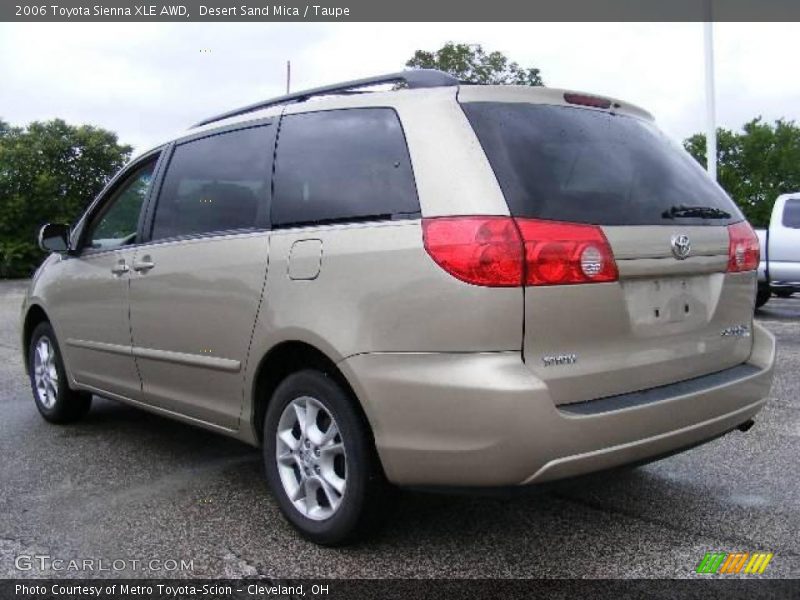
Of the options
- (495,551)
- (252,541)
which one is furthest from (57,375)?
(495,551)

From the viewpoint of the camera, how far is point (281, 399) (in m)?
3.07

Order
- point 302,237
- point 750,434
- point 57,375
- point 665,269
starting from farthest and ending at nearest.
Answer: point 57,375 → point 750,434 → point 302,237 → point 665,269

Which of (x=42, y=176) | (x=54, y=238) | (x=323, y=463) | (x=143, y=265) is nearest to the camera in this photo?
(x=323, y=463)

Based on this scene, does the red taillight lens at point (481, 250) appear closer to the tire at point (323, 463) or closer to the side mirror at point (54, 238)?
the tire at point (323, 463)

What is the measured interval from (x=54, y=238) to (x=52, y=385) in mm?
981

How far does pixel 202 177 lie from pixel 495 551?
7.25 feet

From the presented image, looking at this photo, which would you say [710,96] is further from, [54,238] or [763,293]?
[54,238]

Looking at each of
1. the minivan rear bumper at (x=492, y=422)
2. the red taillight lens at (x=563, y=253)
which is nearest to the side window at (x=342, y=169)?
the red taillight lens at (x=563, y=253)

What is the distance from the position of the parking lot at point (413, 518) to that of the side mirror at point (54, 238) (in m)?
1.18

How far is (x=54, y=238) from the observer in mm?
4754

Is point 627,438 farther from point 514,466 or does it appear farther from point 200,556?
point 200,556

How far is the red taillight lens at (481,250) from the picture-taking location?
8.04ft

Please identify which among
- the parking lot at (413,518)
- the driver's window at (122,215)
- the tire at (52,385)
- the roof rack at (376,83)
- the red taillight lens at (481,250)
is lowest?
the parking lot at (413,518)

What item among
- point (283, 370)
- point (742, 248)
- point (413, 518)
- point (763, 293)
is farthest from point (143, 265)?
point (763, 293)
